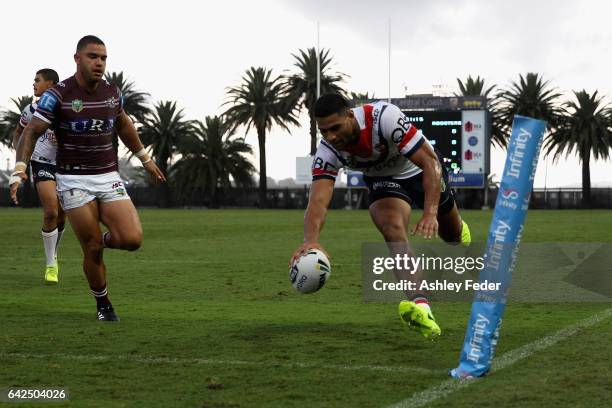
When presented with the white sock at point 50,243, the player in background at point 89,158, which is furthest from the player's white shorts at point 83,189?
the white sock at point 50,243

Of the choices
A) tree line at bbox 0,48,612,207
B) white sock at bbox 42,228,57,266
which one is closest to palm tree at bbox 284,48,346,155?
tree line at bbox 0,48,612,207

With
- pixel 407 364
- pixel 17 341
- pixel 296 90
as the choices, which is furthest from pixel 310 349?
pixel 296 90

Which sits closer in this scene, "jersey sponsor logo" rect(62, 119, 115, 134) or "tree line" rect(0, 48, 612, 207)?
"jersey sponsor logo" rect(62, 119, 115, 134)

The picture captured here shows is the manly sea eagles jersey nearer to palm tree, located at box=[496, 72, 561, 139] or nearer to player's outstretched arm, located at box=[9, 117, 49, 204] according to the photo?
player's outstretched arm, located at box=[9, 117, 49, 204]

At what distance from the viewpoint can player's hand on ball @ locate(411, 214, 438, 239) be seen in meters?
6.41

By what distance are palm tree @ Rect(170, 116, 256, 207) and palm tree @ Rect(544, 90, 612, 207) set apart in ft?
83.4

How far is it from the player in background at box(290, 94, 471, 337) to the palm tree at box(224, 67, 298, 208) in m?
68.6

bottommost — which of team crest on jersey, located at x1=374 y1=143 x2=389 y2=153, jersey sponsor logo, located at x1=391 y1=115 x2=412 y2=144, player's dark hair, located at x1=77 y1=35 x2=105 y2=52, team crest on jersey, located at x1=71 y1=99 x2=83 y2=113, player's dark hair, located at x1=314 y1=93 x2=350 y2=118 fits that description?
team crest on jersey, located at x1=374 y1=143 x2=389 y2=153

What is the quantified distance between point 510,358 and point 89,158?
4014 millimetres

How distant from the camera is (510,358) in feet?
19.9

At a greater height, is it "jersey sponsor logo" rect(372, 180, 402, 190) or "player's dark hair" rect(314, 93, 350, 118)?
"player's dark hair" rect(314, 93, 350, 118)

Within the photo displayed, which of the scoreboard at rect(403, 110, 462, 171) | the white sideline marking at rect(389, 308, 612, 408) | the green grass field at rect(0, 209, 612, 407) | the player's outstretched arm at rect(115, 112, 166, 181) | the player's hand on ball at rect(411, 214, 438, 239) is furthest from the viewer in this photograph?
the scoreboard at rect(403, 110, 462, 171)

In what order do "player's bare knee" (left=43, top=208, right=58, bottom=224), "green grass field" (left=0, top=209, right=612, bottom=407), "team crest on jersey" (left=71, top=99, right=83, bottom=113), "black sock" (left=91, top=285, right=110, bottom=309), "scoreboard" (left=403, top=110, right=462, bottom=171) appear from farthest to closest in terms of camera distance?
1. "scoreboard" (left=403, top=110, right=462, bottom=171)
2. "player's bare knee" (left=43, top=208, right=58, bottom=224)
3. "black sock" (left=91, top=285, right=110, bottom=309)
4. "team crest on jersey" (left=71, top=99, right=83, bottom=113)
5. "green grass field" (left=0, top=209, right=612, bottom=407)

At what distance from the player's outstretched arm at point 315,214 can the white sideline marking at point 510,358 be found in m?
1.54
